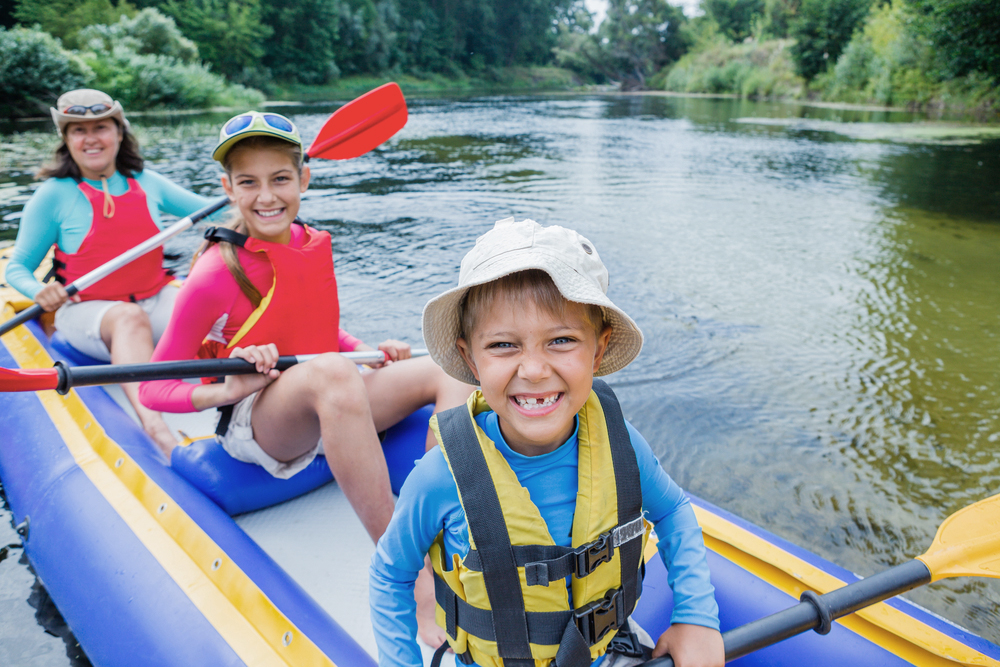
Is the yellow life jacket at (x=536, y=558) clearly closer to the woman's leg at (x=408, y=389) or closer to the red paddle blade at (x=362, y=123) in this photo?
the woman's leg at (x=408, y=389)

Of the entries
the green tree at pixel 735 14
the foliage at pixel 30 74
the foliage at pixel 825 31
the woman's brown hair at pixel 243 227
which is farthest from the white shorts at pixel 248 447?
the green tree at pixel 735 14

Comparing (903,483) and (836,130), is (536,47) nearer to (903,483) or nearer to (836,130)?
(836,130)

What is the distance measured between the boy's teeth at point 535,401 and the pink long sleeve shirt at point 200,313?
951 millimetres

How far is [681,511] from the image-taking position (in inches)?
41.7

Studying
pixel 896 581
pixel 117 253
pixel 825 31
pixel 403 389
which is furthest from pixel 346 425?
pixel 825 31

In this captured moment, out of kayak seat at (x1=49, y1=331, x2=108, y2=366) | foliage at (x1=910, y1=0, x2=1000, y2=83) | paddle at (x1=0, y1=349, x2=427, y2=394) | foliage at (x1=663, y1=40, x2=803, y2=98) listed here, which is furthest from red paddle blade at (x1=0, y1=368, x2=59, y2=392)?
foliage at (x1=663, y1=40, x2=803, y2=98)

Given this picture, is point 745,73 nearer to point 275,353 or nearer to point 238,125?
point 238,125

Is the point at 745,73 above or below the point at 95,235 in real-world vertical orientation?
above

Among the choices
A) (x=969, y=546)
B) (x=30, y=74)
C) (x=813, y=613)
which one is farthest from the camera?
(x=30, y=74)

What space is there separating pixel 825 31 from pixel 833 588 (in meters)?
26.6

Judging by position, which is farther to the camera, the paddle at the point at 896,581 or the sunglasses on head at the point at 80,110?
the sunglasses on head at the point at 80,110

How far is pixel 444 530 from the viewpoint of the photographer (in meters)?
0.96

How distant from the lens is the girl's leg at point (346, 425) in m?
1.38

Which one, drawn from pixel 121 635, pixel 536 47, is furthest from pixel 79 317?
pixel 536 47
